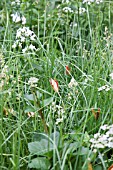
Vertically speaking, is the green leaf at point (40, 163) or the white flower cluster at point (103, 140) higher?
the white flower cluster at point (103, 140)

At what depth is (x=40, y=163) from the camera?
1781 millimetres

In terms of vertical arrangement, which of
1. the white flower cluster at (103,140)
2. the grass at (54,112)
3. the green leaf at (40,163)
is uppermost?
the white flower cluster at (103,140)

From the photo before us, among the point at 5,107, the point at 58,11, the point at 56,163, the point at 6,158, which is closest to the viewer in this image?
the point at 56,163

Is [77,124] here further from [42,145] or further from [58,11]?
[58,11]

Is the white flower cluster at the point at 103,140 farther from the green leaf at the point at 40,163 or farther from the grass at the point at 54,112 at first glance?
the green leaf at the point at 40,163

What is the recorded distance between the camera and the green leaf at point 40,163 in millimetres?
1761

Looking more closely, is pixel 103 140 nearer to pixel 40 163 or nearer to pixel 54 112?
pixel 40 163

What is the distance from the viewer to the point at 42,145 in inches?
71.6

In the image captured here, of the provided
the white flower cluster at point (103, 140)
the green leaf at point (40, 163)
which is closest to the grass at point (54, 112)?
the green leaf at point (40, 163)

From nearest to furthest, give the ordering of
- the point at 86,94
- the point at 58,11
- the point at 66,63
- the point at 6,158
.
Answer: the point at 6,158
the point at 86,94
the point at 66,63
the point at 58,11

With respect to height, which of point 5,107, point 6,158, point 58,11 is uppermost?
point 58,11

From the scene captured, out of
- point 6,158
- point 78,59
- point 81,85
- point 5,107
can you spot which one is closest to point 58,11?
point 78,59

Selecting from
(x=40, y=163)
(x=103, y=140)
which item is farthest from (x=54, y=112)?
(x=103, y=140)

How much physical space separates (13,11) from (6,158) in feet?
5.85
